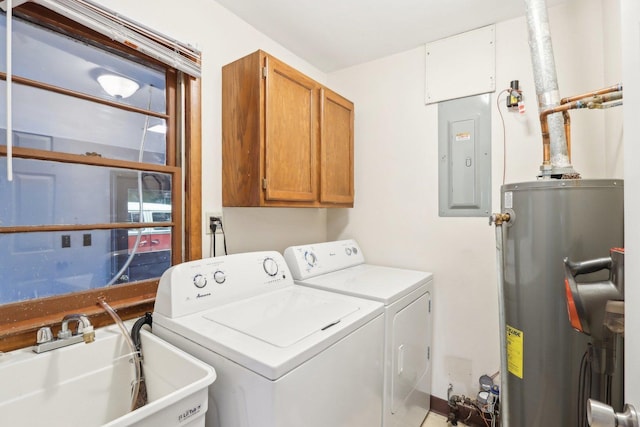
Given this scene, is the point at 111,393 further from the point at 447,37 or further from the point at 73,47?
the point at 447,37

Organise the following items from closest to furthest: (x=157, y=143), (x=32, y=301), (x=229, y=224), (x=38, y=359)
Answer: (x=38, y=359) → (x=32, y=301) → (x=157, y=143) → (x=229, y=224)

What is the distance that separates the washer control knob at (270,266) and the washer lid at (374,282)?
0.20 meters

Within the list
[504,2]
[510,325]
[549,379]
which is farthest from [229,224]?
[504,2]

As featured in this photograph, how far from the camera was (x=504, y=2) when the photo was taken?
168 centimetres

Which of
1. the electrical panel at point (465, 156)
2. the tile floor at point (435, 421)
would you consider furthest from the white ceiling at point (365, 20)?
the tile floor at point (435, 421)

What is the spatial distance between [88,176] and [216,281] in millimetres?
727

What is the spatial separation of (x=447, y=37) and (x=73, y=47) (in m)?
2.11

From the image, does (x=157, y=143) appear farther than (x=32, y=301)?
Yes

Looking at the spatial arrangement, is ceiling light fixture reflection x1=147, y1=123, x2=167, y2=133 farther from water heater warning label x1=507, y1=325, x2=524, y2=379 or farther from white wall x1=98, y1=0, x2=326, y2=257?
water heater warning label x1=507, y1=325, x2=524, y2=379

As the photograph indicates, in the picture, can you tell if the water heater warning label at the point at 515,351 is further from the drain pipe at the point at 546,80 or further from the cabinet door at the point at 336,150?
the cabinet door at the point at 336,150

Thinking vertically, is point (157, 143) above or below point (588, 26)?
below

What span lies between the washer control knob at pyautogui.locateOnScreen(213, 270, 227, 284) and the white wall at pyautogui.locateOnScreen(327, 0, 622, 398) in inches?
51.9

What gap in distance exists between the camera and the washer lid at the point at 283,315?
106 cm

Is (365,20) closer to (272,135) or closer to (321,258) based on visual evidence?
(272,135)
